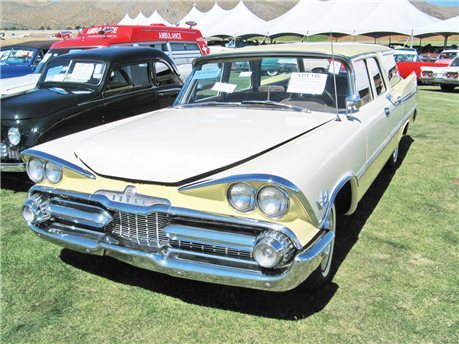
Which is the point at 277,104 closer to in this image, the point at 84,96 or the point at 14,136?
the point at 84,96

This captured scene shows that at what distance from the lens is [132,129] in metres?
3.19

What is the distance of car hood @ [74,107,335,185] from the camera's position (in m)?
2.49

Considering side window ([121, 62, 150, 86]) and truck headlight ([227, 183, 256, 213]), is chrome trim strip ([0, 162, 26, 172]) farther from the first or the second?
truck headlight ([227, 183, 256, 213])

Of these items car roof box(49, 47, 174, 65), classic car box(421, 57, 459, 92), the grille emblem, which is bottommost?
classic car box(421, 57, 459, 92)

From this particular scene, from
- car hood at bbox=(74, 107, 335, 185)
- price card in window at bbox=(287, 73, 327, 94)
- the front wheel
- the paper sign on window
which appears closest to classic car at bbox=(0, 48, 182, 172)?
car hood at bbox=(74, 107, 335, 185)

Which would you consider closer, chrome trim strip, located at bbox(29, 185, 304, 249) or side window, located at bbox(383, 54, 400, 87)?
chrome trim strip, located at bbox(29, 185, 304, 249)

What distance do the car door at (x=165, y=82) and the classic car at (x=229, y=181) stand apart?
276 centimetres

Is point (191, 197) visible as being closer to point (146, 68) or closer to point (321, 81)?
point (321, 81)

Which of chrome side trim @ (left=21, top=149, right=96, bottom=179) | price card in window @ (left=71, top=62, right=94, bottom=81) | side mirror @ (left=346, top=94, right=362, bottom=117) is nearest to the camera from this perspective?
chrome side trim @ (left=21, top=149, right=96, bottom=179)

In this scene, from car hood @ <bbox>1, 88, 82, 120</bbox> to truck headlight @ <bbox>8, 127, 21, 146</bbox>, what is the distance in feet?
0.45

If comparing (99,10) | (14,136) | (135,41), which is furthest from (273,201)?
(99,10)

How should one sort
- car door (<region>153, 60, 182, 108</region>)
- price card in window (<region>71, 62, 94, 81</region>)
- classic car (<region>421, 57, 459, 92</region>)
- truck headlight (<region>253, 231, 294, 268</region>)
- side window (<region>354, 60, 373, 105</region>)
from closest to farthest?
truck headlight (<region>253, 231, 294, 268</region>) → side window (<region>354, 60, 373, 105</region>) → price card in window (<region>71, 62, 94, 81</region>) → car door (<region>153, 60, 182, 108</region>) → classic car (<region>421, 57, 459, 92</region>)

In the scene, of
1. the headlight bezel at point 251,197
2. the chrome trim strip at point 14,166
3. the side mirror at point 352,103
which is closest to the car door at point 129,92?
the chrome trim strip at point 14,166

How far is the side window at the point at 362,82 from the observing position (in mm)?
3674
